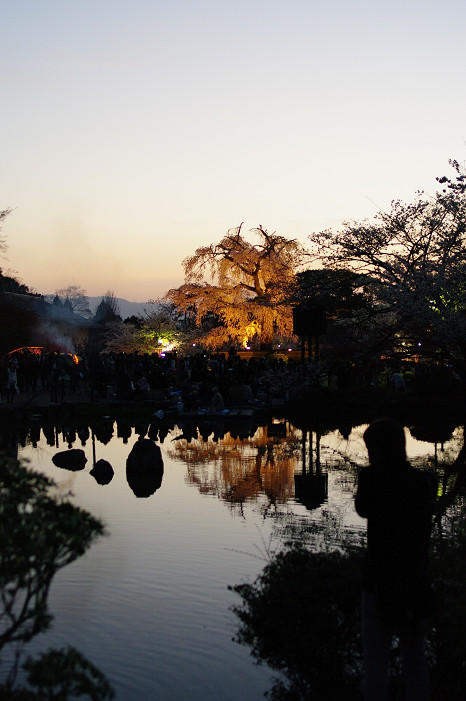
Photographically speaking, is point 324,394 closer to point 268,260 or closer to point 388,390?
point 388,390

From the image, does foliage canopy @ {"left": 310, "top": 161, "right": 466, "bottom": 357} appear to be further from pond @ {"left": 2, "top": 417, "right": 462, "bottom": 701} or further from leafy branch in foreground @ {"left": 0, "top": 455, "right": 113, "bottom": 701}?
leafy branch in foreground @ {"left": 0, "top": 455, "right": 113, "bottom": 701}

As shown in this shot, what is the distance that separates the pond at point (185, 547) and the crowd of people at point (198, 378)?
283 inches

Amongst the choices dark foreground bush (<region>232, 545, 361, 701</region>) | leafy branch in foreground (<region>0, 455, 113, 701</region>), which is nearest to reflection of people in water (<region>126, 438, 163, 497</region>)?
dark foreground bush (<region>232, 545, 361, 701</region>)

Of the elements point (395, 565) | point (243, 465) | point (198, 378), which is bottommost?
point (243, 465)

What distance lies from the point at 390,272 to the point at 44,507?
936 inches

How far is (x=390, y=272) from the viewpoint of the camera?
1064 inches

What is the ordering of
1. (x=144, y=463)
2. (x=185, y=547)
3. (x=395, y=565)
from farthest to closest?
(x=144, y=463)
(x=185, y=547)
(x=395, y=565)

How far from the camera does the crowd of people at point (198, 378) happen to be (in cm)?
3256

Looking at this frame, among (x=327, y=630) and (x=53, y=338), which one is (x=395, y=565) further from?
(x=53, y=338)

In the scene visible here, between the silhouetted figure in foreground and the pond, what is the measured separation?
1892 mm

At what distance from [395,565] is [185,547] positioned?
7889 mm

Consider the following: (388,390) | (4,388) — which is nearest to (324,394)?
(388,390)

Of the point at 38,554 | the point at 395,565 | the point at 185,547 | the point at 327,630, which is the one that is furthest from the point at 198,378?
the point at 38,554

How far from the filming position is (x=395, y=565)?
4965 millimetres
